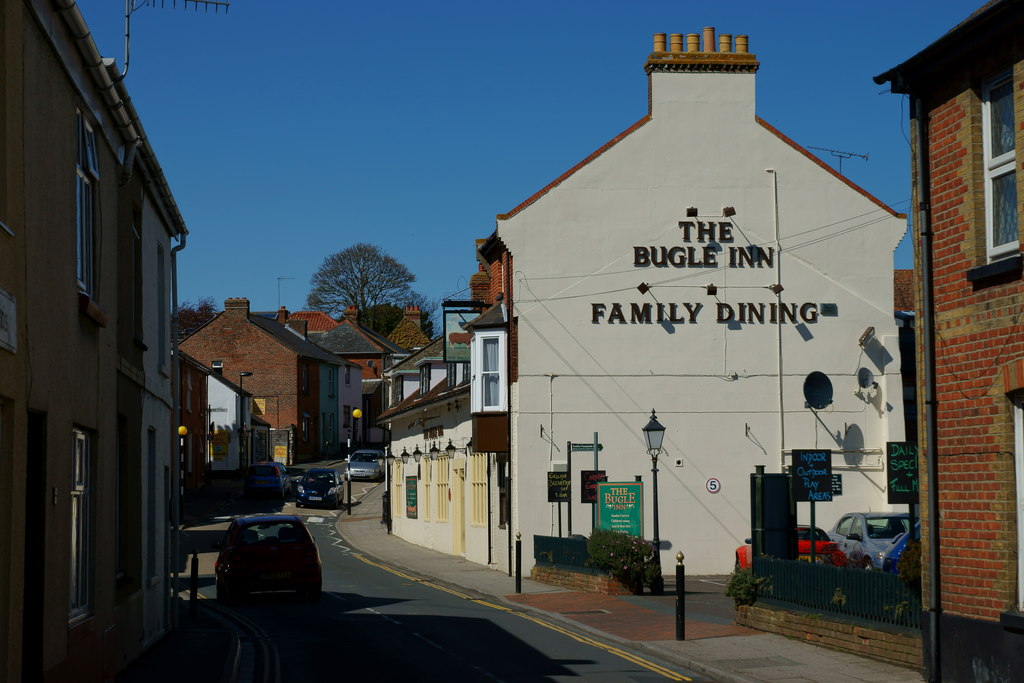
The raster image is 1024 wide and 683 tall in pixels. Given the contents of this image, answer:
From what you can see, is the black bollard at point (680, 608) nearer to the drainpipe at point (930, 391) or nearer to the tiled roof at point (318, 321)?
the drainpipe at point (930, 391)

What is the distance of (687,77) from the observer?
29.9m

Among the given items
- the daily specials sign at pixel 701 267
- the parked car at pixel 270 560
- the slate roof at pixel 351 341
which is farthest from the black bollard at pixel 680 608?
the slate roof at pixel 351 341

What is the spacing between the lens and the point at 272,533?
2355 cm

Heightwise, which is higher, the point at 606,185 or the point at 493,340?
the point at 606,185

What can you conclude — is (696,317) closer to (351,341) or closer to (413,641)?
(413,641)

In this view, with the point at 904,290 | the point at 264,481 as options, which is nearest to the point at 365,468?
the point at 264,481

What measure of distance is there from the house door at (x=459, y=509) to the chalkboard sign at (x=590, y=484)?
32.0 feet

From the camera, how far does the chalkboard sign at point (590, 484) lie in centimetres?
2650

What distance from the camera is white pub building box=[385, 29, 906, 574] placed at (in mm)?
29375

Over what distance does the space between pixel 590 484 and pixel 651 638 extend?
956cm

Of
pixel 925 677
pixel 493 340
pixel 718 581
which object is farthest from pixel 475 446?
pixel 925 677

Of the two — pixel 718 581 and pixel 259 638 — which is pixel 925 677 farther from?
pixel 718 581

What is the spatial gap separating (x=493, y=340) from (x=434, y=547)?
38.1 ft

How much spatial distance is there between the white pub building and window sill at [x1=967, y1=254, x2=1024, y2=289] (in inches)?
692
